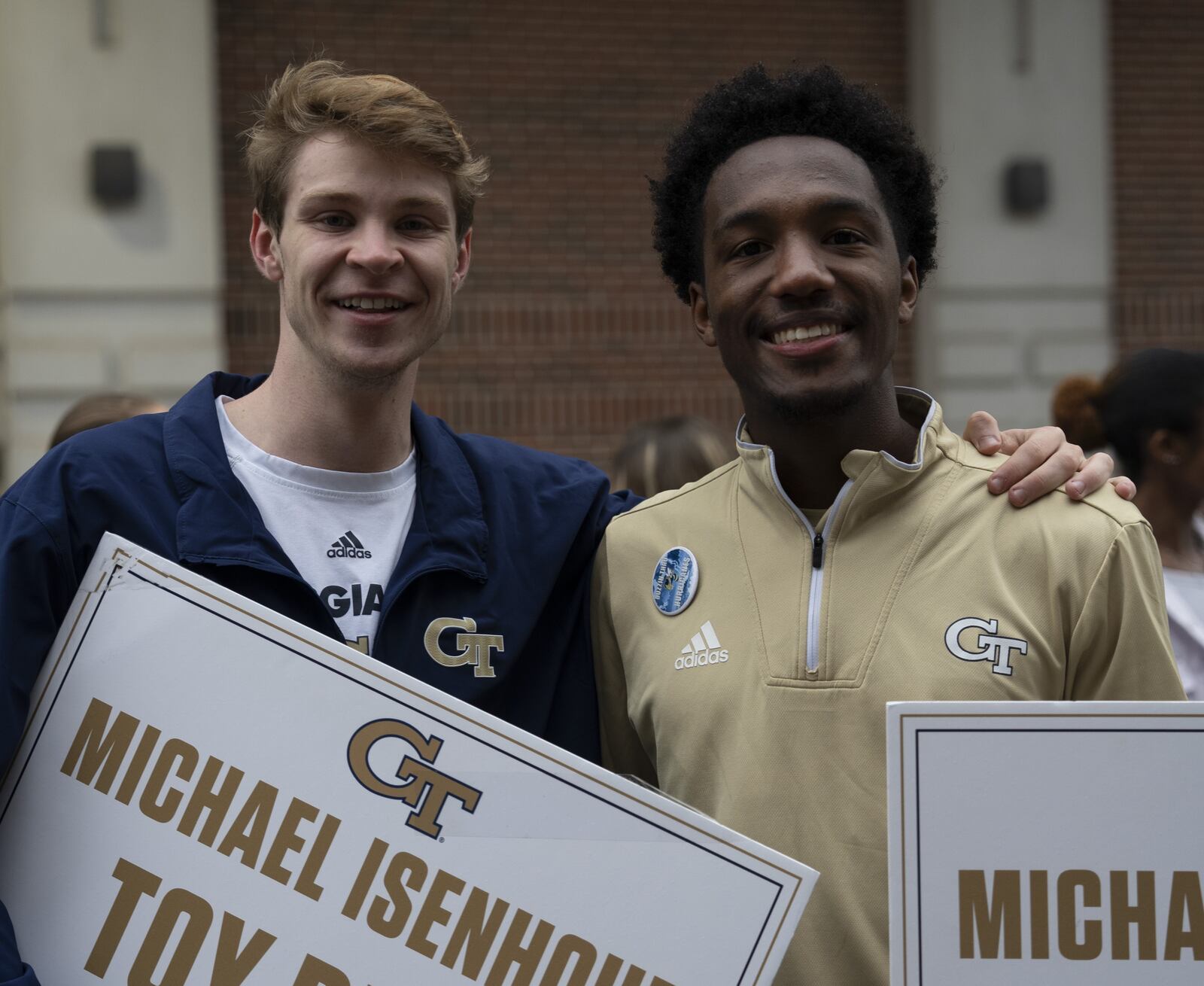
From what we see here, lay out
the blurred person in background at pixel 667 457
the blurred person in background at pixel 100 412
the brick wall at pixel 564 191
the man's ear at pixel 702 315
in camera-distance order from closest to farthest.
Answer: the man's ear at pixel 702 315 → the blurred person in background at pixel 100 412 → the blurred person in background at pixel 667 457 → the brick wall at pixel 564 191

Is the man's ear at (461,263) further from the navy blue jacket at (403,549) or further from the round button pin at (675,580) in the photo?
the round button pin at (675,580)

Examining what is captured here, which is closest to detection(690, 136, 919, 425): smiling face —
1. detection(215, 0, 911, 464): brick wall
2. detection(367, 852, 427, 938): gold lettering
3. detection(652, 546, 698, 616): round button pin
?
detection(652, 546, 698, 616): round button pin

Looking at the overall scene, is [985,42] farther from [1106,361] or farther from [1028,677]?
[1028,677]

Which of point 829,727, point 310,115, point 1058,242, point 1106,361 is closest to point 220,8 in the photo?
point 1058,242

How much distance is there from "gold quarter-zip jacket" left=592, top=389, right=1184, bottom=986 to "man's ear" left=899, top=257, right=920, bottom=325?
19 centimetres

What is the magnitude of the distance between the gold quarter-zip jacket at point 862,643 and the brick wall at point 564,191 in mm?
5687

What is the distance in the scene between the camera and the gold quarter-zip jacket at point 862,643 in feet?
6.43

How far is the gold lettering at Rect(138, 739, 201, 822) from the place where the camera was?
1.95 m

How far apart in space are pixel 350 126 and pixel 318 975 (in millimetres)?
1287

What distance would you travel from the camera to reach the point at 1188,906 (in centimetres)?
181

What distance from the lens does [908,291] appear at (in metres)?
2.32

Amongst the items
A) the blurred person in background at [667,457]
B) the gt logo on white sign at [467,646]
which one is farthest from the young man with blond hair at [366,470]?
the blurred person in background at [667,457]

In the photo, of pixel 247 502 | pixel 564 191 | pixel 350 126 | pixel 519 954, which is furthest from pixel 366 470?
pixel 564 191

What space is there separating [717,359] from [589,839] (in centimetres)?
627
